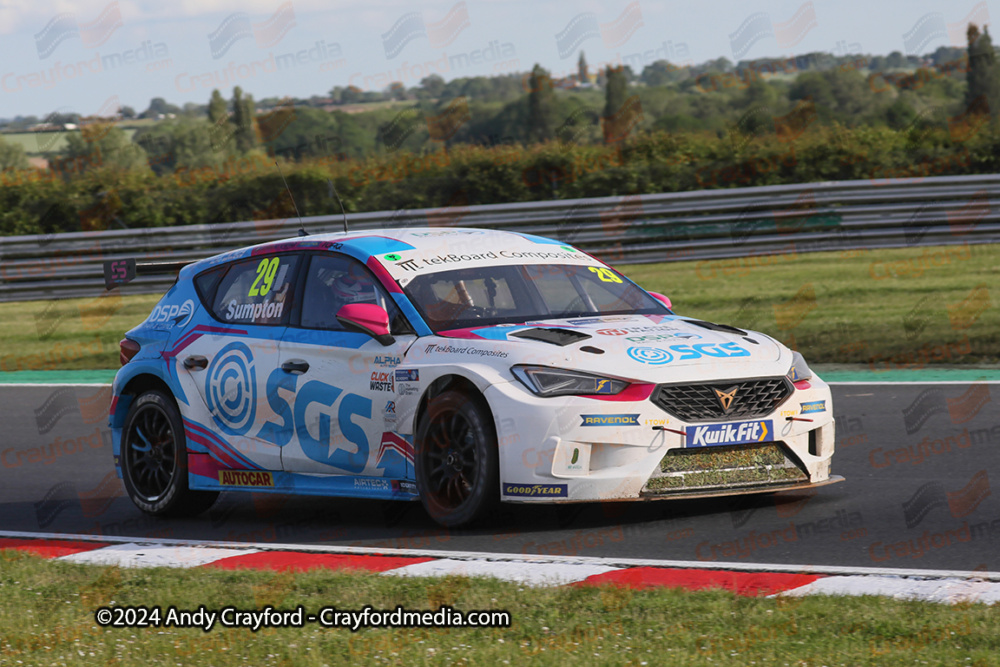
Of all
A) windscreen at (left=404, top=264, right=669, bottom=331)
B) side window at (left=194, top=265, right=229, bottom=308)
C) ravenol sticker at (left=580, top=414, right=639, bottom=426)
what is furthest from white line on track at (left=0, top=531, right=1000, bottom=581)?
side window at (left=194, top=265, right=229, bottom=308)

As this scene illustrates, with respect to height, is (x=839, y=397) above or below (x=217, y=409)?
below

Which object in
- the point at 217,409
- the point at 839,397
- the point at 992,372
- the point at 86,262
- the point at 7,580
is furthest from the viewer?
the point at 86,262

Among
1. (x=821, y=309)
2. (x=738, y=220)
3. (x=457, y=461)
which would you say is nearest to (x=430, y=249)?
(x=457, y=461)

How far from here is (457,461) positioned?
22.6 feet

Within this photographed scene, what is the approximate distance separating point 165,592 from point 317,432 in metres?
1.87

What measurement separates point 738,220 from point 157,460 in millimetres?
11465

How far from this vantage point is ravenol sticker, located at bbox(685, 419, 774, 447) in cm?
668

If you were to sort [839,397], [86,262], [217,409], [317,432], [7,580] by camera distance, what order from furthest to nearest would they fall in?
[86,262]
[839,397]
[217,409]
[317,432]
[7,580]

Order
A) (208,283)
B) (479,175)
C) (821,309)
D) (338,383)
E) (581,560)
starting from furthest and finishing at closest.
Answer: (479,175) < (821,309) < (208,283) < (338,383) < (581,560)

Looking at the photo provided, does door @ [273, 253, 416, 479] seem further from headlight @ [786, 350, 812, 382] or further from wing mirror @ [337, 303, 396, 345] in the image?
headlight @ [786, 350, 812, 382]

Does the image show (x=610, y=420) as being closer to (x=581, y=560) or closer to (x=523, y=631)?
(x=581, y=560)

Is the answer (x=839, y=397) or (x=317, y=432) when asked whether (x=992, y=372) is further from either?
(x=317, y=432)

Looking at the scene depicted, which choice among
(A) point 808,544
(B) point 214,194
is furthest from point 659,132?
(A) point 808,544

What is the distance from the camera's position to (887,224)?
59.2 ft
